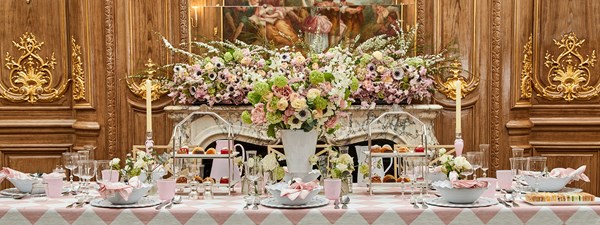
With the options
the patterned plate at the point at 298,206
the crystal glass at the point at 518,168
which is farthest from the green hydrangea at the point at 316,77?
the crystal glass at the point at 518,168

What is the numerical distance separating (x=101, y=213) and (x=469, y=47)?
3.39 meters

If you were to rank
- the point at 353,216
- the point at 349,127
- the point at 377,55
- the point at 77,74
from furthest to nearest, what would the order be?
the point at 77,74 → the point at 349,127 → the point at 377,55 → the point at 353,216

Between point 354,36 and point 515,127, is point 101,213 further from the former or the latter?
point 515,127

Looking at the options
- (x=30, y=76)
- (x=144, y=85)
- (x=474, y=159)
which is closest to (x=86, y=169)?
(x=474, y=159)

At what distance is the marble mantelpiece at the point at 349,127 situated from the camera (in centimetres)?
543

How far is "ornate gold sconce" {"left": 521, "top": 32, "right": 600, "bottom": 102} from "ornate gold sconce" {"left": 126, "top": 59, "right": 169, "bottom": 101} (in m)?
2.74

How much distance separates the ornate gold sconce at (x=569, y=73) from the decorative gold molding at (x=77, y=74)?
10.9ft

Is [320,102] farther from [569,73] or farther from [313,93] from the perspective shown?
[569,73]

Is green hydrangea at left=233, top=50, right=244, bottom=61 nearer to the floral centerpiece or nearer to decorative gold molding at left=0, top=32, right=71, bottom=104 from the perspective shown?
decorative gold molding at left=0, top=32, right=71, bottom=104

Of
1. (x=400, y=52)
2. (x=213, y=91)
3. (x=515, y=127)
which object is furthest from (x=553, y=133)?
(x=213, y=91)

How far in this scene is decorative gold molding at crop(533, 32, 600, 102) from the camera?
18.4 ft

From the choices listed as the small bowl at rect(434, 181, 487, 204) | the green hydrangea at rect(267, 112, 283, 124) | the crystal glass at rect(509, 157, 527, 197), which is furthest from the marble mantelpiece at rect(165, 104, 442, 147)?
→ the small bowl at rect(434, 181, 487, 204)

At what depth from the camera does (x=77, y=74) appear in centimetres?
574

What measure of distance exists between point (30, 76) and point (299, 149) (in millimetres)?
3226
